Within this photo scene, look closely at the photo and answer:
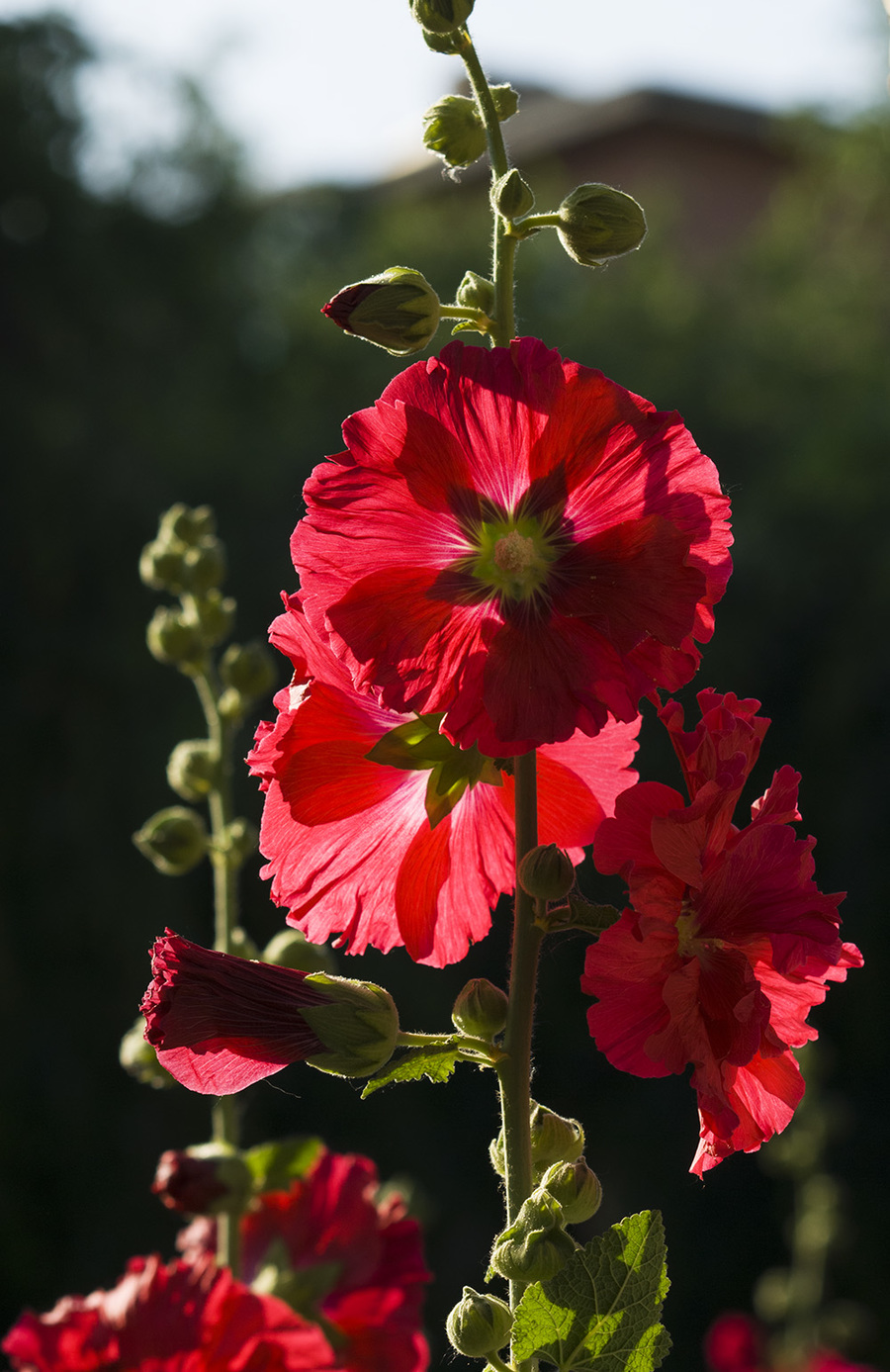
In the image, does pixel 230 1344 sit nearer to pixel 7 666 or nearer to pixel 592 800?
pixel 592 800

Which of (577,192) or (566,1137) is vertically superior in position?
(577,192)

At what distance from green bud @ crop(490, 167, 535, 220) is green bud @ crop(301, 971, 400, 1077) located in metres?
0.36

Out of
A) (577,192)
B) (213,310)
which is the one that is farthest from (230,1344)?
(213,310)

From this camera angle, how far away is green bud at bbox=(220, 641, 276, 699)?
114cm

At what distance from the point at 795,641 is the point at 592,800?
18.5 feet

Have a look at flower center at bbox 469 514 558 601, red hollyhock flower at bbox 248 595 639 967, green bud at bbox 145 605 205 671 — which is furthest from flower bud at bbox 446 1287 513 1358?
green bud at bbox 145 605 205 671

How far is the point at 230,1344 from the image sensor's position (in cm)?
77

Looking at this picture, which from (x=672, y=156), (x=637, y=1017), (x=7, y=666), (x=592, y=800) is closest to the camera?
Result: (x=637, y=1017)

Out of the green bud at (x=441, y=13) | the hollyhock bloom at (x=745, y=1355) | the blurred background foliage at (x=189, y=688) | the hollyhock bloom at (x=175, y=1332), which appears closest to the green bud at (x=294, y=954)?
the hollyhock bloom at (x=175, y=1332)

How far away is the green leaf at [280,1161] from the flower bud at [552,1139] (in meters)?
0.44

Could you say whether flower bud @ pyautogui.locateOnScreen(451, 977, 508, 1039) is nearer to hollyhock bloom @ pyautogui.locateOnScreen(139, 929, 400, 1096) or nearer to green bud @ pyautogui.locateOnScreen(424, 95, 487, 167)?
hollyhock bloom @ pyautogui.locateOnScreen(139, 929, 400, 1096)

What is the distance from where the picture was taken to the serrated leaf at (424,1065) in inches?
21.5

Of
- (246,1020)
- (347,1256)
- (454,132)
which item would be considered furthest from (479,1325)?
(454,132)

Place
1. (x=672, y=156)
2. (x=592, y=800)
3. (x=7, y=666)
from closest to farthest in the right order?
(x=592, y=800) → (x=7, y=666) → (x=672, y=156)
